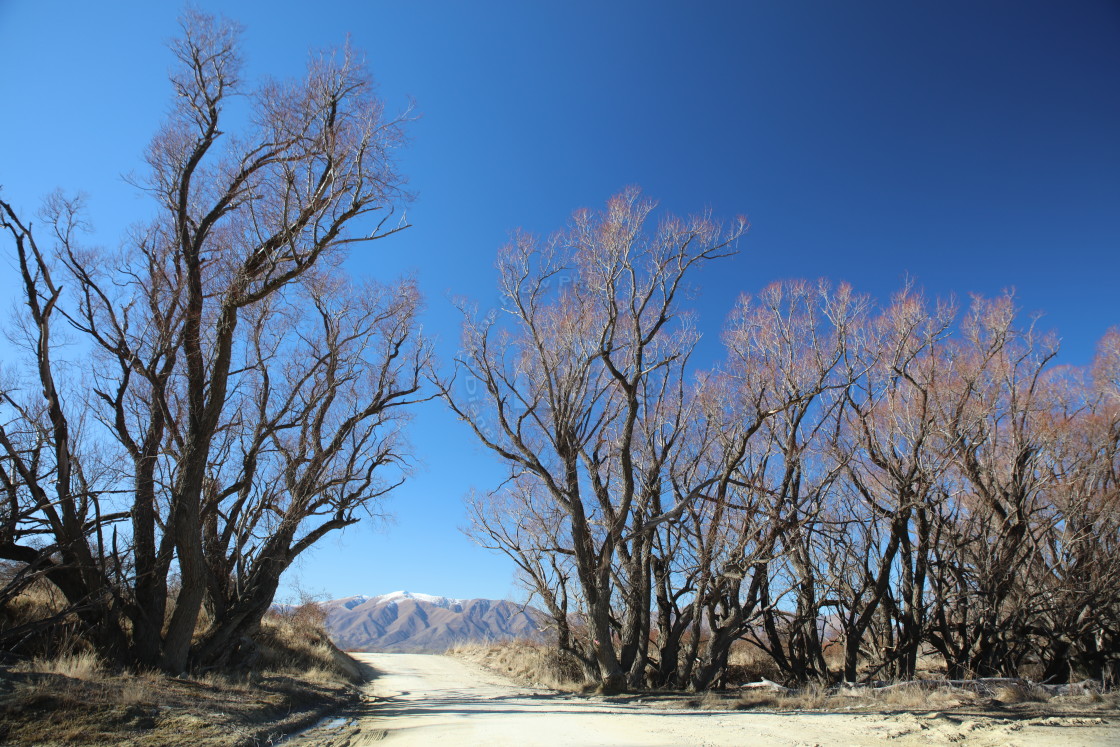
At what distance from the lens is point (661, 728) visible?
684 cm

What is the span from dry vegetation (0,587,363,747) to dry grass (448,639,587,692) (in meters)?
6.07

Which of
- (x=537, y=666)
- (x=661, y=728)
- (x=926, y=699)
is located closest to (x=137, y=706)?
(x=661, y=728)

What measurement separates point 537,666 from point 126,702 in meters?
13.2

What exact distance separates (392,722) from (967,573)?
14.5 metres

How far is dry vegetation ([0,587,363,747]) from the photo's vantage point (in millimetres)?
5082

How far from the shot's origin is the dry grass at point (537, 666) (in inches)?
617

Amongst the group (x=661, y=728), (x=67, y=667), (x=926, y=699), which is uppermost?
(x=67, y=667)

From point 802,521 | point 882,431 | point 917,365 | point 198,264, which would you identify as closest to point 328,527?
point 198,264

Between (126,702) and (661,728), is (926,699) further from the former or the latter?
(126,702)

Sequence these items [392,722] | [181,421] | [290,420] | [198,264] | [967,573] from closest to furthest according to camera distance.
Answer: [392,722]
[198,264]
[181,421]
[290,420]
[967,573]

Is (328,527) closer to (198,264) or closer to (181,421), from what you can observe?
(181,421)

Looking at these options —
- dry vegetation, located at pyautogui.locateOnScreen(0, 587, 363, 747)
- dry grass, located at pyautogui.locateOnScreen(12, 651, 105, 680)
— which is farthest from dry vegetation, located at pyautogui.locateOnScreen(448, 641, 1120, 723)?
dry grass, located at pyautogui.locateOnScreen(12, 651, 105, 680)

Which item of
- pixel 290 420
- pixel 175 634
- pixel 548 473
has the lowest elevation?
pixel 175 634

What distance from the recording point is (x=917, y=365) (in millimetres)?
15320
